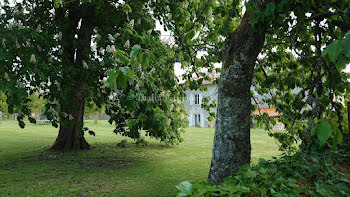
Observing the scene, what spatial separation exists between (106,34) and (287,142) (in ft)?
18.1

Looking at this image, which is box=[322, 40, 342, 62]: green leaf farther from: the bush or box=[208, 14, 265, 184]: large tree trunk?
box=[208, 14, 265, 184]: large tree trunk

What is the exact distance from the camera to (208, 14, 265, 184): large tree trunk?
123 inches

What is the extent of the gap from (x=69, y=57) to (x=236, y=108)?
19.5 feet

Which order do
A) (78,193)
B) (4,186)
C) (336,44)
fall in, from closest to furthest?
(336,44)
(78,193)
(4,186)

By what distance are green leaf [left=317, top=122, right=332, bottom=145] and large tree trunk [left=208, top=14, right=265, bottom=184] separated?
68.9 inches

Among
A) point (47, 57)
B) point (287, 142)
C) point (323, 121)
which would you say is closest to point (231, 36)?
point (323, 121)

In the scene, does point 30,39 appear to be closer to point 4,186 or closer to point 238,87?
point 4,186

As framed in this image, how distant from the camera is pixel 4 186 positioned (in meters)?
5.22

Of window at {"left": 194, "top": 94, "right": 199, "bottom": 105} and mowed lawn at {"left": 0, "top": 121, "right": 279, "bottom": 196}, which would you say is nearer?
mowed lawn at {"left": 0, "top": 121, "right": 279, "bottom": 196}

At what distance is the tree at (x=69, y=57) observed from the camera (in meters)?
5.23

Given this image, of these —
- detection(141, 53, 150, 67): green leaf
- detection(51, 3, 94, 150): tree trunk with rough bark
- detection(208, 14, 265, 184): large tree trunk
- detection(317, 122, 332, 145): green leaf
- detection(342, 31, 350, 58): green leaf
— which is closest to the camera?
detection(342, 31, 350, 58): green leaf

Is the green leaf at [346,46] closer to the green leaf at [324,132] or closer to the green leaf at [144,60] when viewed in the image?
the green leaf at [324,132]

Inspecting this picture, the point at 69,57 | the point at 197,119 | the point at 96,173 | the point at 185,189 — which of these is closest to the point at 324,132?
the point at 185,189

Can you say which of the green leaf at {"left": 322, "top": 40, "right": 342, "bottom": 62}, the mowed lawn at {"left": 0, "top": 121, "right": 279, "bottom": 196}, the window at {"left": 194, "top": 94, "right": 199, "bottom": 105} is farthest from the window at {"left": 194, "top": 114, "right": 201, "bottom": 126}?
the green leaf at {"left": 322, "top": 40, "right": 342, "bottom": 62}
